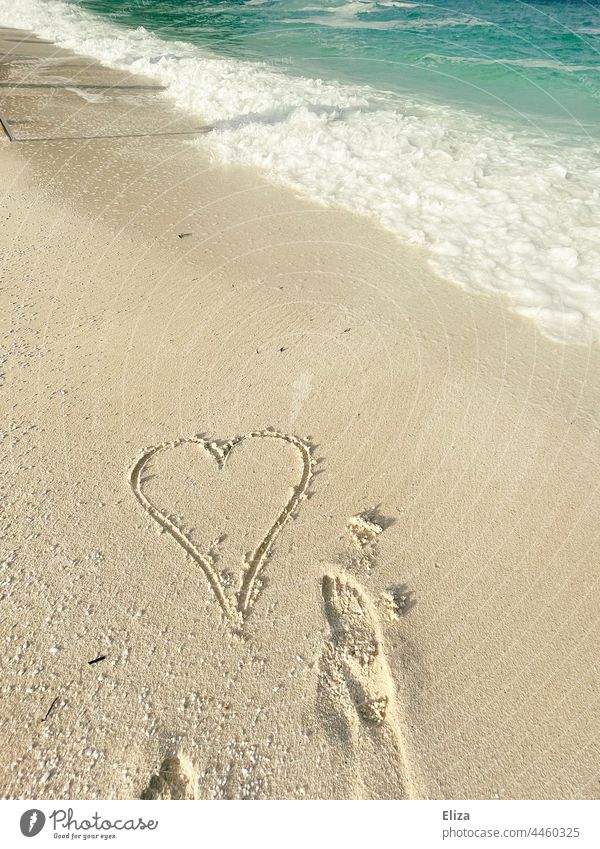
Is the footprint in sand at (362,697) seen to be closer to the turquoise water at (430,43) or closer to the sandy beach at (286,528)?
the sandy beach at (286,528)

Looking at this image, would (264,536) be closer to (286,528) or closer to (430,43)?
(286,528)

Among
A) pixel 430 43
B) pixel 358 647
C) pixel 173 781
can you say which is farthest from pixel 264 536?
pixel 430 43

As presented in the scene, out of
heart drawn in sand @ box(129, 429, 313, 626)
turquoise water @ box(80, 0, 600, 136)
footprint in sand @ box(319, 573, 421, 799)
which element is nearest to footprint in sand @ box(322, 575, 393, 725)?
footprint in sand @ box(319, 573, 421, 799)

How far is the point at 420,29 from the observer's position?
14.9 meters

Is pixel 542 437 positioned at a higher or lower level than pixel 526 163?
lower

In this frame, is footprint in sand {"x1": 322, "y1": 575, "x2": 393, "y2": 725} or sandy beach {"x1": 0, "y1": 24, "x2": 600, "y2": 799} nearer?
sandy beach {"x1": 0, "y1": 24, "x2": 600, "y2": 799}

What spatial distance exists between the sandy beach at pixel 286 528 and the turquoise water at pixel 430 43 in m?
7.08

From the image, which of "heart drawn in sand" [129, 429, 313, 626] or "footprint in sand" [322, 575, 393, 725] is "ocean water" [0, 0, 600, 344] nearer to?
"heart drawn in sand" [129, 429, 313, 626]

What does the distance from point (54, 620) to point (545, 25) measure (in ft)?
67.3

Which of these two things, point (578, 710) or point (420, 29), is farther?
point (420, 29)

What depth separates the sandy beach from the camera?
2.28 m

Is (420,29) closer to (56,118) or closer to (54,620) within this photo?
(56,118)

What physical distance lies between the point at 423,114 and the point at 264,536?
27.0 ft

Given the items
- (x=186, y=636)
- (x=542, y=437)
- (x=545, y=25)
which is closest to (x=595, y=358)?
(x=542, y=437)
